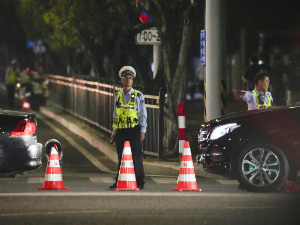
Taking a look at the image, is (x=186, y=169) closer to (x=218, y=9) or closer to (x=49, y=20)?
(x=218, y=9)

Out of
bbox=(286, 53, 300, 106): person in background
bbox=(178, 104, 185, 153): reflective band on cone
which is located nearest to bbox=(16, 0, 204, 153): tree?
bbox=(178, 104, 185, 153): reflective band on cone

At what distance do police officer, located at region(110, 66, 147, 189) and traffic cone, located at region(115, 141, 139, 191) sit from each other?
0.23 meters

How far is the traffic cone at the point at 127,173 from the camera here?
1093 centimetres

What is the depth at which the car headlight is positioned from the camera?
35.9ft

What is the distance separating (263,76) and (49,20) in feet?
63.7

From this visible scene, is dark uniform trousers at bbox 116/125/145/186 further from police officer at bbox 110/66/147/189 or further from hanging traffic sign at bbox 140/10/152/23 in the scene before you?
hanging traffic sign at bbox 140/10/152/23

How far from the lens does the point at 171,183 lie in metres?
12.3

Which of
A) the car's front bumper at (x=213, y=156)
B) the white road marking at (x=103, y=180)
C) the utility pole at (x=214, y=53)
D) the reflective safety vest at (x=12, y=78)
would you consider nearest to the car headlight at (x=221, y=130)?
the car's front bumper at (x=213, y=156)

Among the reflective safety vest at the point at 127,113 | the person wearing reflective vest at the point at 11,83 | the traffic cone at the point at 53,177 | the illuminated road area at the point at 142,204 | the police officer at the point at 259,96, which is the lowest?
the illuminated road area at the point at 142,204

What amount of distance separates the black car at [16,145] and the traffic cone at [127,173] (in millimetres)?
1225

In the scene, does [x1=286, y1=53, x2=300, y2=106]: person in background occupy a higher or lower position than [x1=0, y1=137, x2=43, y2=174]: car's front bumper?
higher

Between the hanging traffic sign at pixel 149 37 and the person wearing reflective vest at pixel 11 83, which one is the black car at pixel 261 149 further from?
the person wearing reflective vest at pixel 11 83

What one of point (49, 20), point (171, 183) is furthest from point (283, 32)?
point (171, 183)

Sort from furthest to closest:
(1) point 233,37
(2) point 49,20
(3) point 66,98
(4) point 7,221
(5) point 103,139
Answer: (1) point 233,37
(2) point 49,20
(3) point 66,98
(5) point 103,139
(4) point 7,221
